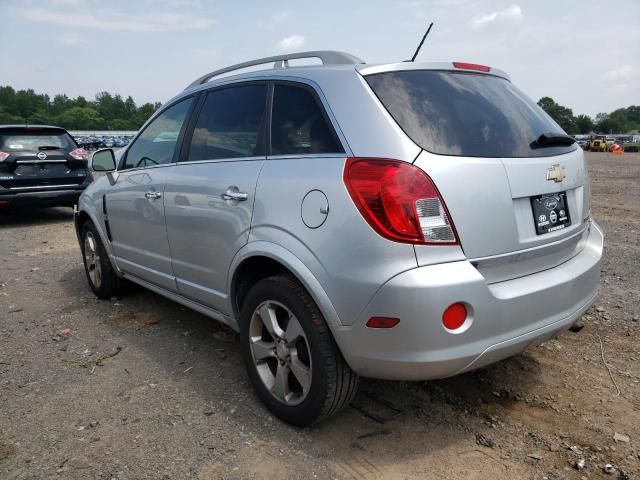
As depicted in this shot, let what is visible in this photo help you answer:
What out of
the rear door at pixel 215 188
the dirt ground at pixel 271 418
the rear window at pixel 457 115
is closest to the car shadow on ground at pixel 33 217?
the dirt ground at pixel 271 418

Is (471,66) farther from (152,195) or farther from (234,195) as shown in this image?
(152,195)

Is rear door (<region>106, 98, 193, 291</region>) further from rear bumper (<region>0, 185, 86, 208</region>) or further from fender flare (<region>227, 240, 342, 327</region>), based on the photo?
rear bumper (<region>0, 185, 86, 208</region>)

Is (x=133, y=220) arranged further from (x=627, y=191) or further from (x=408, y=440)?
(x=627, y=191)

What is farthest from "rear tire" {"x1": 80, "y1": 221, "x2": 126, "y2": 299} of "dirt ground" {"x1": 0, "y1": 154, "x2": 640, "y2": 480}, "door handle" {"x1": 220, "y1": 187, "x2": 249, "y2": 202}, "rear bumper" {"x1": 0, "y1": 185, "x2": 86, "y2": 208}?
"rear bumper" {"x1": 0, "y1": 185, "x2": 86, "y2": 208}

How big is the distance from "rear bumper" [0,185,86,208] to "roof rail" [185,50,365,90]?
20.8ft

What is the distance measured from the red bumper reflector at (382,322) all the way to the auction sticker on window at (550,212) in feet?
2.79

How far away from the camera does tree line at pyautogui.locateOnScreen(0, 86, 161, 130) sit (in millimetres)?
119225

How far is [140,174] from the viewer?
3982 mm

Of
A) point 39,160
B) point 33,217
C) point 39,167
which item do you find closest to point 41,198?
point 39,167

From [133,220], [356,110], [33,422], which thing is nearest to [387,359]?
[356,110]

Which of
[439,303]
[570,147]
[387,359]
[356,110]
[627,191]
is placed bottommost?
[627,191]

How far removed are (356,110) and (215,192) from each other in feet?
3.43

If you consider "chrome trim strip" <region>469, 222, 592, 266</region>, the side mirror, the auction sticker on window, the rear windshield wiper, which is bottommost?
"chrome trim strip" <region>469, 222, 592, 266</region>

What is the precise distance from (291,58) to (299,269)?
54.1 inches
